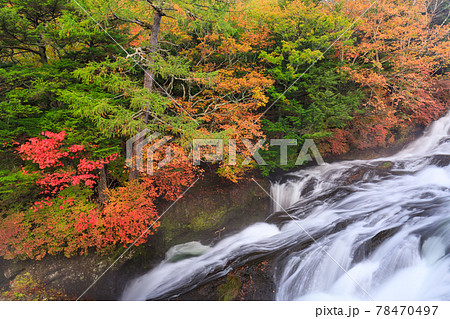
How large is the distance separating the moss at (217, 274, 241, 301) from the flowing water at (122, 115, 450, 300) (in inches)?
12.4

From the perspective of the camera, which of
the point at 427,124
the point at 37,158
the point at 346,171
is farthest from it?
the point at 427,124

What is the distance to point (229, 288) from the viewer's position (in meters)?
5.69

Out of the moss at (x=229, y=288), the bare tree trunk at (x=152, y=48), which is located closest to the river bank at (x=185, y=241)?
the moss at (x=229, y=288)

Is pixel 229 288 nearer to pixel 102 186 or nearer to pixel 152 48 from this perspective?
pixel 102 186

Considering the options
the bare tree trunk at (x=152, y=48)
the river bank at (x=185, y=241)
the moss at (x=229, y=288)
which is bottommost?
the moss at (x=229, y=288)

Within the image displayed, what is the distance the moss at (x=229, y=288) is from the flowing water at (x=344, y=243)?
32cm

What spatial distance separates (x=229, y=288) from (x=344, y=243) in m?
3.94

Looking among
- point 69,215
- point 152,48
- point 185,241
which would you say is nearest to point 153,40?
point 152,48

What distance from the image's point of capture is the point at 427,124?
37.5ft

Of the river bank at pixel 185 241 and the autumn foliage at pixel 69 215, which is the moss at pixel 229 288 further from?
the autumn foliage at pixel 69 215

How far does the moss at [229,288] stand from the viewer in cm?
553

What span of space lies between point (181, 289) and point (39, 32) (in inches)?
308
